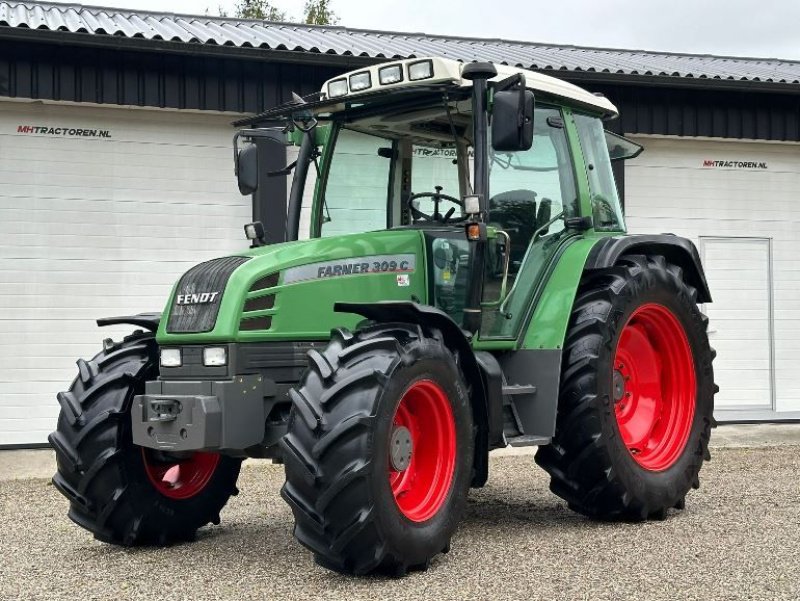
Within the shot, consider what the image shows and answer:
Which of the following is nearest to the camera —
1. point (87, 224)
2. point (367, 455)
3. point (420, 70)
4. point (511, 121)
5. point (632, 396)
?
point (367, 455)

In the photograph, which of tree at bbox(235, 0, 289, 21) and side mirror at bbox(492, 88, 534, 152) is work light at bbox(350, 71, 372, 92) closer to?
side mirror at bbox(492, 88, 534, 152)

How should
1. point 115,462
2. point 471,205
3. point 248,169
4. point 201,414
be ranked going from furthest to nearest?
1. point 248,169
2. point 471,205
3. point 115,462
4. point 201,414

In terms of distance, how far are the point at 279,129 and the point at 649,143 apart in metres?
7.27

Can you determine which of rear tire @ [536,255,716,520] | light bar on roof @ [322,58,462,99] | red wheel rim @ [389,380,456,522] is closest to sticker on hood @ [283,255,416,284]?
red wheel rim @ [389,380,456,522]

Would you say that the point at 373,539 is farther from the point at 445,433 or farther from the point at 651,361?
the point at 651,361

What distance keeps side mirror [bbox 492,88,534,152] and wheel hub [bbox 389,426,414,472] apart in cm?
153

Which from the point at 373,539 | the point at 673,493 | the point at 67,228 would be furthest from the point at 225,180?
the point at 373,539

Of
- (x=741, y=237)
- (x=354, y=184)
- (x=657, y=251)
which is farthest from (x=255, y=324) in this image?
(x=741, y=237)

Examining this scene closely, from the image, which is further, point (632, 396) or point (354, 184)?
point (632, 396)

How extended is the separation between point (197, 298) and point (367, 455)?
1.35 metres

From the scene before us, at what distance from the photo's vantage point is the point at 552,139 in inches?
271

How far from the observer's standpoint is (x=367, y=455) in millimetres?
4945

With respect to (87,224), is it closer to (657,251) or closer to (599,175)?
(599,175)

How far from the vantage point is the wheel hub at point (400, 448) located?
5.33 m
